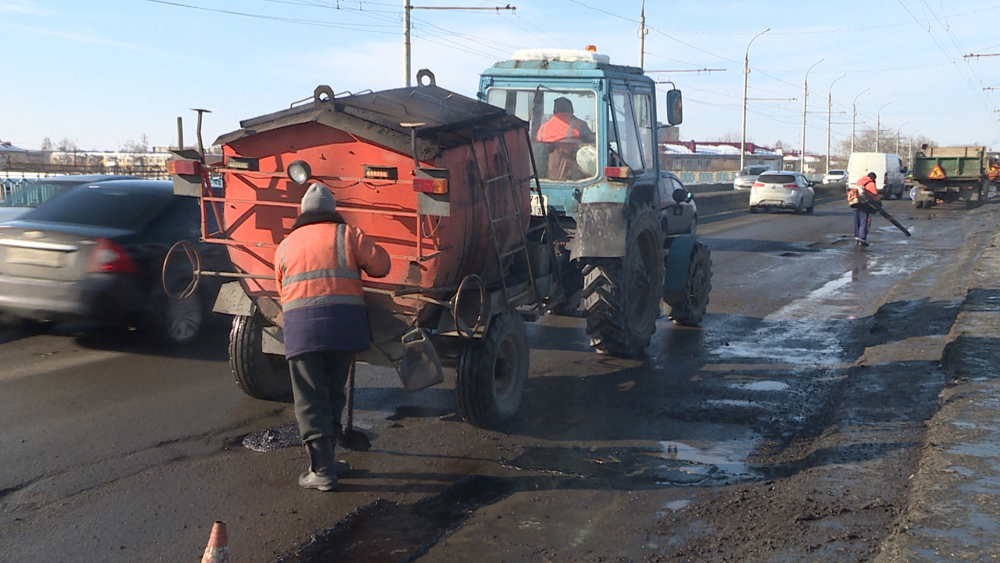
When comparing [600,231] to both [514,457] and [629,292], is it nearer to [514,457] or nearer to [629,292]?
[629,292]

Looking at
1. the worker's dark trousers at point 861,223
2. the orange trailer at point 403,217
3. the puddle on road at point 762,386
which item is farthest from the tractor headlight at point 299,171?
the worker's dark trousers at point 861,223

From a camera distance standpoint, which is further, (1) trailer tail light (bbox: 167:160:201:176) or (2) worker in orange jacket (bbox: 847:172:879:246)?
(2) worker in orange jacket (bbox: 847:172:879:246)

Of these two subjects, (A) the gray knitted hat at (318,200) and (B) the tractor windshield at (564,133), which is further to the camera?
(B) the tractor windshield at (564,133)

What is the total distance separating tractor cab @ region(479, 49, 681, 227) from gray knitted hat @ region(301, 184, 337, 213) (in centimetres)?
315

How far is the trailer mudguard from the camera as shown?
7.33m

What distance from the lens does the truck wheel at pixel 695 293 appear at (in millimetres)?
9586

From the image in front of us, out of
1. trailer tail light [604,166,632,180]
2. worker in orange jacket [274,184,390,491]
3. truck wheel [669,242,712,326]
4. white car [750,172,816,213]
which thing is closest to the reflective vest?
trailer tail light [604,166,632,180]

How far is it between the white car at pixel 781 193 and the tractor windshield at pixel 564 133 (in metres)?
25.1

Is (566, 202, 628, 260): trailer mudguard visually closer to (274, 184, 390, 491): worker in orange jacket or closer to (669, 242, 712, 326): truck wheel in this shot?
(669, 242, 712, 326): truck wheel

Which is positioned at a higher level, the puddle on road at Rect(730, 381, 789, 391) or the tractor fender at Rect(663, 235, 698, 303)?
the tractor fender at Rect(663, 235, 698, 303)

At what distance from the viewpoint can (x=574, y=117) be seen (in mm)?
8039

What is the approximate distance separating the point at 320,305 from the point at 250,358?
69.2 inches

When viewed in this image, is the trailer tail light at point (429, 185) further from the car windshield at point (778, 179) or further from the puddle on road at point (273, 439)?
the car windshield at point (778, 179)

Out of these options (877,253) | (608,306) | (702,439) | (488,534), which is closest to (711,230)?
(877,253)
